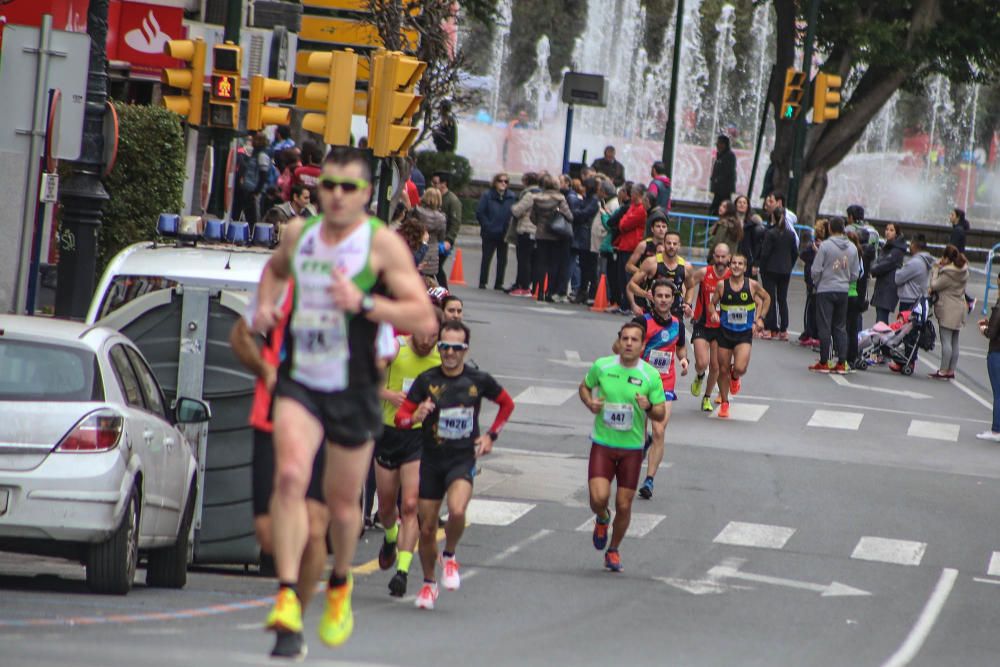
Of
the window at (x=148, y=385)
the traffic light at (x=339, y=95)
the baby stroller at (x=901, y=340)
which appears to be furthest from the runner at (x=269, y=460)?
the baby stroller at (x=901, y=340)

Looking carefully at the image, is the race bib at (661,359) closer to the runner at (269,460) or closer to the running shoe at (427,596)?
the running shoe at (427,596)

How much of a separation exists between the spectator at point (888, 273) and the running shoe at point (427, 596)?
55.8ft

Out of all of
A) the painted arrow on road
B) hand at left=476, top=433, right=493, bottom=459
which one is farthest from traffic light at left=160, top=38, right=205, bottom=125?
the painted arrow on road

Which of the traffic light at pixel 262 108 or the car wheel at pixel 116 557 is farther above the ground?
the traffic light at pixel 262 108

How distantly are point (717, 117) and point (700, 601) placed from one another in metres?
49.7

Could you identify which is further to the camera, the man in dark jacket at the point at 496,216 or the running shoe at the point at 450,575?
the man in dark jacket at the point at 496,216

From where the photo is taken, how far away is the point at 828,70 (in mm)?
42812

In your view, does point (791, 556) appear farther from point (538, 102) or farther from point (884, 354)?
point (538, 102)

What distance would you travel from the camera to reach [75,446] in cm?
1077

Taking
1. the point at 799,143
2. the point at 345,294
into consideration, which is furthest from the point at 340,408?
the point at 799,143

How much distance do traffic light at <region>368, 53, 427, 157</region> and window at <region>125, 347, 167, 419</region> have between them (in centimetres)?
666

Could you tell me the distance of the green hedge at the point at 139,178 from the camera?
69.3 ft

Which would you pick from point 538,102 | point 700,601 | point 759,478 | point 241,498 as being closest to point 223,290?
point 241,498

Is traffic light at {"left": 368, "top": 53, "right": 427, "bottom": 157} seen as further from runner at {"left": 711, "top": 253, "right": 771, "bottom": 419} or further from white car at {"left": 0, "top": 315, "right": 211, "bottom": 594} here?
white car at {"left": 0, "top": 315, "right": 211, "bottom": 594}
